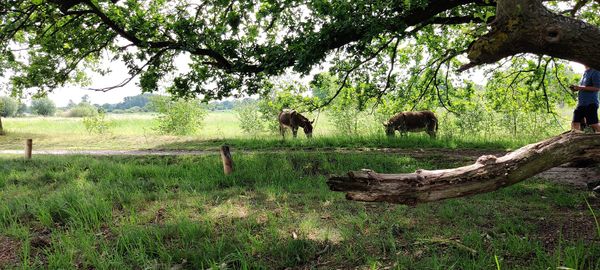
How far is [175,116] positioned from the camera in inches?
1084

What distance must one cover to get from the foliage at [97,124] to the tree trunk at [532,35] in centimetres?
2783

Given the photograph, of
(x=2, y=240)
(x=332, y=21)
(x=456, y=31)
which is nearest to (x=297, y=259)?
(x=2, y=240)

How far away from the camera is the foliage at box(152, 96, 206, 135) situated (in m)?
27.3

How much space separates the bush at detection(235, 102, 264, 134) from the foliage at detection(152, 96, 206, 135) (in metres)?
4.42

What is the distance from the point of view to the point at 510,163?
3646mm

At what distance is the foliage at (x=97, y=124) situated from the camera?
2692 centimetres

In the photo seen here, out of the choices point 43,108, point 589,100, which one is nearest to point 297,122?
point 589,100

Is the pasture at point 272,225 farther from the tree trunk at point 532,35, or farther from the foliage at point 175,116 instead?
the foliage at point 175,116

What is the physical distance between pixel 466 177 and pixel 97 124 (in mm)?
28617

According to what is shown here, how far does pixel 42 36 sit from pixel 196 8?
4.80 metres

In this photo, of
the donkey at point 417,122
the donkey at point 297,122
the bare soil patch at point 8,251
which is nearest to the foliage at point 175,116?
the donkey at point 297,122

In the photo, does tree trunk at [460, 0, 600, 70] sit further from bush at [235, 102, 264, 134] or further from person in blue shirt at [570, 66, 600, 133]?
bush at [235, 102, 264, 134]

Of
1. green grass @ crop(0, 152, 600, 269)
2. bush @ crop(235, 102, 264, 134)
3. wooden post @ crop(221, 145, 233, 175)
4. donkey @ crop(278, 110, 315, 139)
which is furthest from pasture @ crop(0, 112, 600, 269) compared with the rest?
bush @ crop(235, 102, 264, 134)

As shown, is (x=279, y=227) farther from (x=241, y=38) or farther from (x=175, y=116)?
(x=175, y=116)
